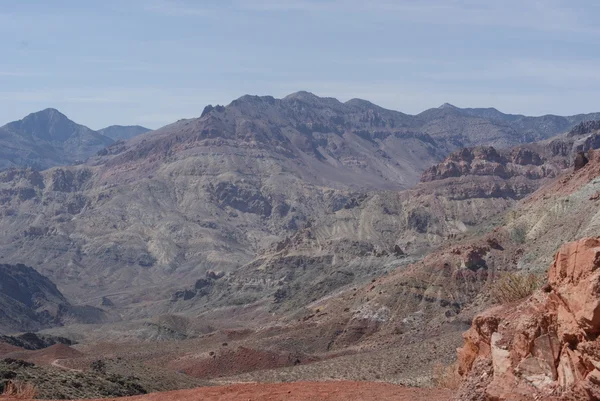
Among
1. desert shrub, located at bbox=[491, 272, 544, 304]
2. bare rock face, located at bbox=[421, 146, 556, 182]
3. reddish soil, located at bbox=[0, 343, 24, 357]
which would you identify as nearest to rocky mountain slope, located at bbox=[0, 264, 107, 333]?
reddish soil, located at bbox=[0, 343, 24, 357]

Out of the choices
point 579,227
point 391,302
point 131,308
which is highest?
point 579,227

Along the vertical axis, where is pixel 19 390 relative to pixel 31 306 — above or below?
above

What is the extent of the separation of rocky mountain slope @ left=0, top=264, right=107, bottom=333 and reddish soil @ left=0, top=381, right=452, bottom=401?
128680mm

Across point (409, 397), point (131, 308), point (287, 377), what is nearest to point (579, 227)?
point (287, 377)

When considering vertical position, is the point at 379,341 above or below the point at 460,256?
below

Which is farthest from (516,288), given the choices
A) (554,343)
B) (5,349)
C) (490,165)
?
(490,165)

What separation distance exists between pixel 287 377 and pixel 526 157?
15823 centimetres

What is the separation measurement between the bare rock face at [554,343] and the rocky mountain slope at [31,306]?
136471 mm

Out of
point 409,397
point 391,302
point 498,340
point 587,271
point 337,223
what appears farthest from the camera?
point 337,223

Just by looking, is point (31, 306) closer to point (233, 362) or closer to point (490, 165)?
point (490, 165)

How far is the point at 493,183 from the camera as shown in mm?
179375

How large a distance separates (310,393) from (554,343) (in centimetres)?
743

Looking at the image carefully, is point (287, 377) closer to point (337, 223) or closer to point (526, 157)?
point (337, 223)

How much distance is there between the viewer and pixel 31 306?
177 metres
